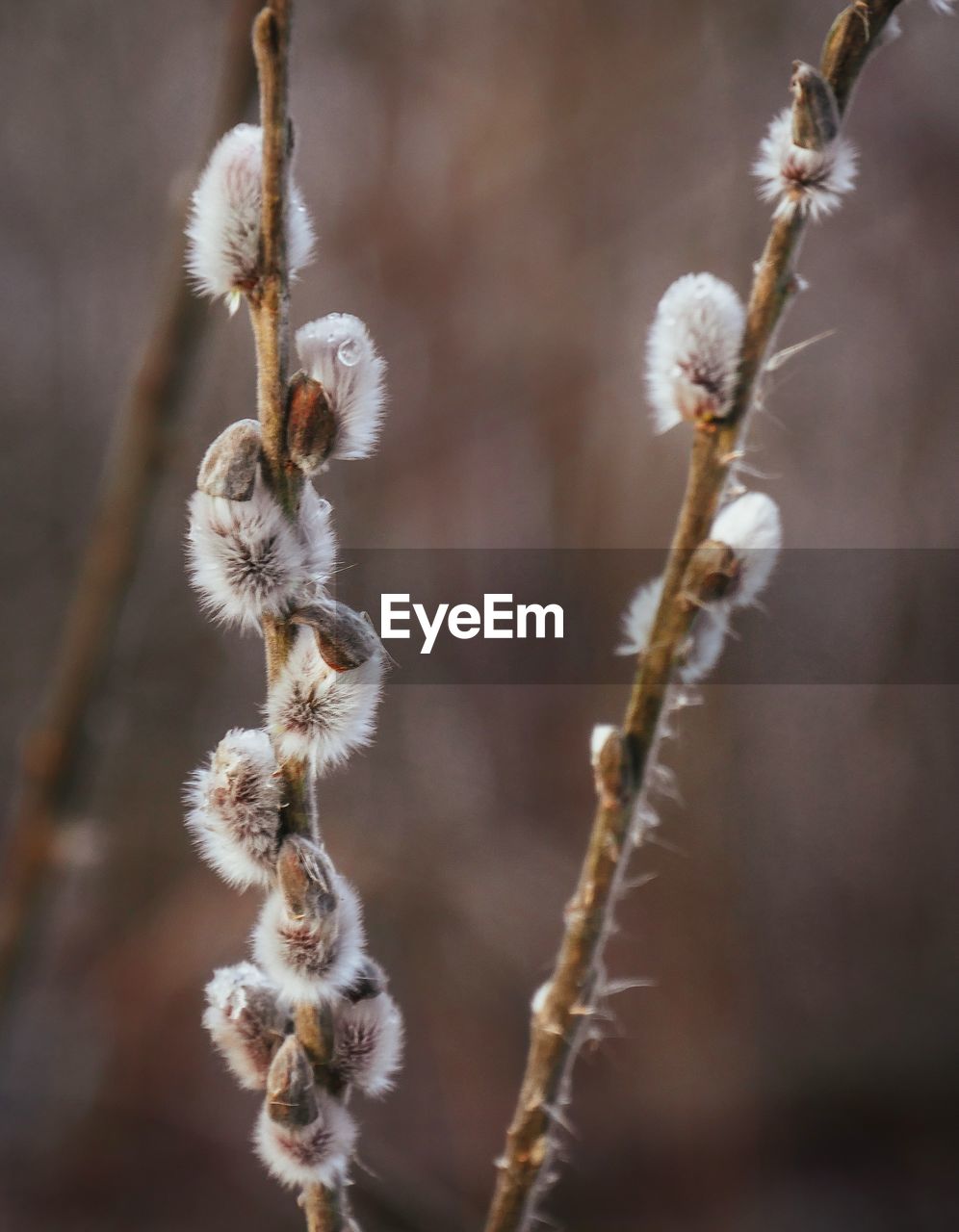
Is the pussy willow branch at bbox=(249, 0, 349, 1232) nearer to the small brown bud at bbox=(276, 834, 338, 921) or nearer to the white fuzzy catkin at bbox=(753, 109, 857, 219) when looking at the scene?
the small brown bud at bbox=(276, 834, 338, 921)

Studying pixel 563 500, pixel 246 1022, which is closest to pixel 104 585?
pixel 246 1022

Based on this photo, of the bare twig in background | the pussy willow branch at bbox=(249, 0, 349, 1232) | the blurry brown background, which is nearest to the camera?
the pussy willow branch at bbox=(249, 0, 349, 1232)

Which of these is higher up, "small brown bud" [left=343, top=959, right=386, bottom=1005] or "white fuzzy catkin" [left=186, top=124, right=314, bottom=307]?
"white fuzzy catkin" [left=186, top=124, right=314, bottom=307]

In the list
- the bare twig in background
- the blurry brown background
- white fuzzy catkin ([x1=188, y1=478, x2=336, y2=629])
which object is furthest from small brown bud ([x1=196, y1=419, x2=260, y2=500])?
the blurry brown background

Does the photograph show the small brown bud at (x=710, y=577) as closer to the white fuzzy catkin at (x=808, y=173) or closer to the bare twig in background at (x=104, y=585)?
the white fuzzy catkin at (x=808, y=173)

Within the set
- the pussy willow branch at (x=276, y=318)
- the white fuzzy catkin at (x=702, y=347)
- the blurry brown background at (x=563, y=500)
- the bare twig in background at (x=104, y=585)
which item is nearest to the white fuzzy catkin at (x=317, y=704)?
the pussy willow branch at (x=276, y=318)

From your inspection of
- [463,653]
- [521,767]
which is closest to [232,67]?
[463,653]

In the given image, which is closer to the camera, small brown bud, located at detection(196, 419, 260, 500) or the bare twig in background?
small brown bud, located at detection(196, 419, 260, 500)
